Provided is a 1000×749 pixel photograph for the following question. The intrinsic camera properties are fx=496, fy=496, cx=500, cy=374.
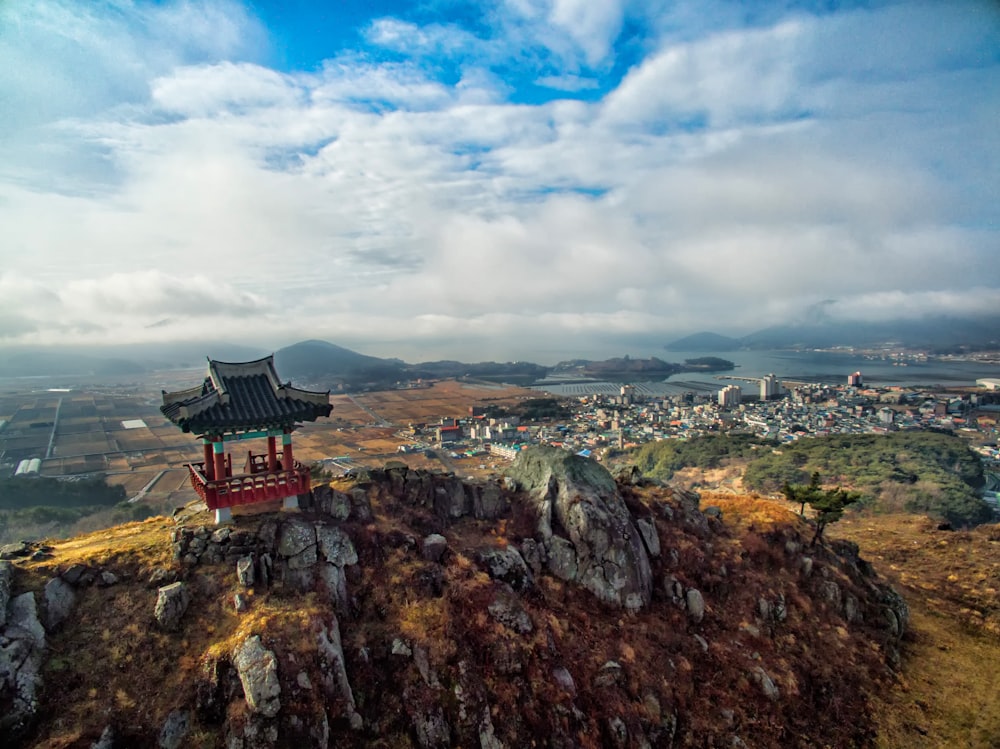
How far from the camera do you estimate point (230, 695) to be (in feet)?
39.2

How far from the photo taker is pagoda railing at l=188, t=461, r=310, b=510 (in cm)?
1623

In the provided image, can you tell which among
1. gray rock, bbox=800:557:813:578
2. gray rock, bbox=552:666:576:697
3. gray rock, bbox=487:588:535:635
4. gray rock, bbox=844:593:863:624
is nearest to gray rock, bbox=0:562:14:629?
gray rock, bbox=487:588:535:635

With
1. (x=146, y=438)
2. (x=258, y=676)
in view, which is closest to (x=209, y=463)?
(x=258, y=676)

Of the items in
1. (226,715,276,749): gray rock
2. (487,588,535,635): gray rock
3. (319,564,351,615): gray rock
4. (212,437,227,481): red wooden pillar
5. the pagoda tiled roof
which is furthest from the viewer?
(212,437,227,481): red wooden pillar

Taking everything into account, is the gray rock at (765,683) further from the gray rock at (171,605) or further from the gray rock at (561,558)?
the gray rock at (171,605)

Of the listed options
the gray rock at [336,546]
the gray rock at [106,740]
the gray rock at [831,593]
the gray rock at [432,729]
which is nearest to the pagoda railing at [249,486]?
the gray rock at [336,546]

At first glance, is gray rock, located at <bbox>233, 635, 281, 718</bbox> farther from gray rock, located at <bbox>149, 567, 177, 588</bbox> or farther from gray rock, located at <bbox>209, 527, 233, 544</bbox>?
gray rock, located at <bbox>209, 527, 233, 544</bbox>

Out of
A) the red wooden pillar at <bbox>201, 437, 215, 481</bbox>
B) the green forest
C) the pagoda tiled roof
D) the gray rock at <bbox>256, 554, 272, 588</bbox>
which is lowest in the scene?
the green forest

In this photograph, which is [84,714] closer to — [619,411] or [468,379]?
[619,411]

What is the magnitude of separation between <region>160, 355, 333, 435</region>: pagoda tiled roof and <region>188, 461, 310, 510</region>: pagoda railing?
164 centimetres

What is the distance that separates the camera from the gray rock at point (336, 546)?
16.0 m

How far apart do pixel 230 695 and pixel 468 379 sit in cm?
16772

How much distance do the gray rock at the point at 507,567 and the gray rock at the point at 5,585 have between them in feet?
42.0

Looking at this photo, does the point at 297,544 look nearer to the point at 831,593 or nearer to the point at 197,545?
the point at 197,545
